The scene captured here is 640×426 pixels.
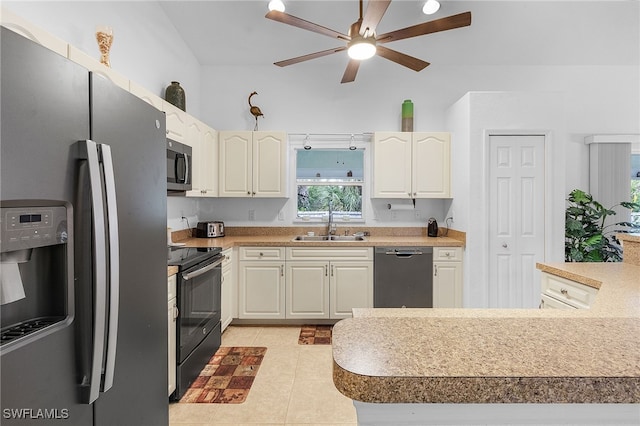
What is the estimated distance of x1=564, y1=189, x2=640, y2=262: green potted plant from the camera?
11.6ft

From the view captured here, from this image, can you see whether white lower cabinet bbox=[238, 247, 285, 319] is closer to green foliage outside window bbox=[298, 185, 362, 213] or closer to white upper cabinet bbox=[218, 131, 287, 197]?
white upper cabinet bbox=[218, 131, 287, 197]

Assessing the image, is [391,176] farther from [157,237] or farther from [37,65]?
[37,65]

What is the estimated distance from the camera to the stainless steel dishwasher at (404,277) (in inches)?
138

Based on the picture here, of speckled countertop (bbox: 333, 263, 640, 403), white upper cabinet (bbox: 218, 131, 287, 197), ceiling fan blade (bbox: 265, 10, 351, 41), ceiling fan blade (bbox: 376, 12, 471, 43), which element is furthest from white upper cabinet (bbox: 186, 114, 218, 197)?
speckled countertop (bbox: 333, 263, 640, 403)

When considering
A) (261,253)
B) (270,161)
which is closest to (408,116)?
(270,161)

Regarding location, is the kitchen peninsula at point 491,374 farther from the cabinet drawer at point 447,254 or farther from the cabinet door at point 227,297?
the cabinet drawer at point 447,254

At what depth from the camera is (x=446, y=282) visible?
11.6 feet

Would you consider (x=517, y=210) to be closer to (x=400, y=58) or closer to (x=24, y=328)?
(x=400, y=58)

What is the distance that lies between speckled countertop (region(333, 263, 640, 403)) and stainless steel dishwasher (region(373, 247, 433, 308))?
2.71 m

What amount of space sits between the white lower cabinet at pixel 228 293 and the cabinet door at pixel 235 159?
0.80m

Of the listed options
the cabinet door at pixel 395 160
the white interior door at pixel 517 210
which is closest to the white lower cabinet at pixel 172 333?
the cabinet door at pixel 395 160

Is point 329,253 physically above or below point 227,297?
above

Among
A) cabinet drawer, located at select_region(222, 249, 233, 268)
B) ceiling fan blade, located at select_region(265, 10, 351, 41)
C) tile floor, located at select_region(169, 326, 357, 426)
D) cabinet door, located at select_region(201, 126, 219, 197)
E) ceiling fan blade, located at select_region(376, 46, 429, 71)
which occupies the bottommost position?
tile floor, located at select_region(169, 326, 357, 426)

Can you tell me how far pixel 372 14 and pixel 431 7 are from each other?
1339 millimetres
